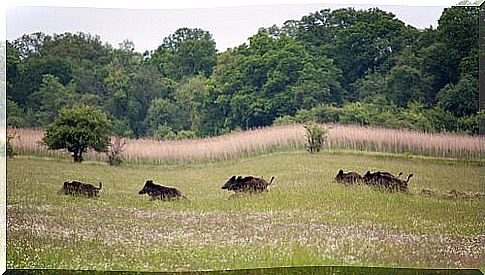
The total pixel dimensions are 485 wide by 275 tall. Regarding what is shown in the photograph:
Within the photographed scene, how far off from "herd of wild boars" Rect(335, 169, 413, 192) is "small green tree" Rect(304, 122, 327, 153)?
29 centimetres

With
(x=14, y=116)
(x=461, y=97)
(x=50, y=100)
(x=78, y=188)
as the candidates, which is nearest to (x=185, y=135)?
(x=78, y=188)

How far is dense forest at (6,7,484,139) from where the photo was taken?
7.24m

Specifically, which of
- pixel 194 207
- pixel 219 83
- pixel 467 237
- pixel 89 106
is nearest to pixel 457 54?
pixel 467 237

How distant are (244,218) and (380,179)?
122cm

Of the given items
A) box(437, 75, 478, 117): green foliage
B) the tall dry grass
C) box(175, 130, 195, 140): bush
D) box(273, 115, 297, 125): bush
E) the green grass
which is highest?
box(437, 75, 478, 117): green foliage

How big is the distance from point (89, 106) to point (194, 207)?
4.05 ft

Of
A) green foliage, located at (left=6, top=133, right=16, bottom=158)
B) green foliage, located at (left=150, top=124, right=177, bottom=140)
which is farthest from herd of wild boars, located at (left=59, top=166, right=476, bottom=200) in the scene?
green foliage, located at (left=6, top=133, right=16, bottom=158)

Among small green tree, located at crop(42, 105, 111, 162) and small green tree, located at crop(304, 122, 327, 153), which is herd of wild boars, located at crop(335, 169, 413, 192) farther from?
small green tree, located at crop(42, 105, 111, 162)

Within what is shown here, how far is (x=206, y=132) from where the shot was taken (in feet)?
24.3

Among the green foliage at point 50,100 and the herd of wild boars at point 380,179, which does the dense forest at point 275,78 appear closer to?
the green foliage at point 50,100

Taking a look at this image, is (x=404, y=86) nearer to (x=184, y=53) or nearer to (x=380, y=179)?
(x=380, y=179)

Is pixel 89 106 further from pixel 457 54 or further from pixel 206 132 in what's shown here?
pixel 457 54

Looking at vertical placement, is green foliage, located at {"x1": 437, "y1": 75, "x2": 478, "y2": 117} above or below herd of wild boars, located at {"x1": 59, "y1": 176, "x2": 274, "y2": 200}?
above

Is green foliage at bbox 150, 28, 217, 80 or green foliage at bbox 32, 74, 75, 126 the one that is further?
green foliage at bbox 150, 28, 217, 80
